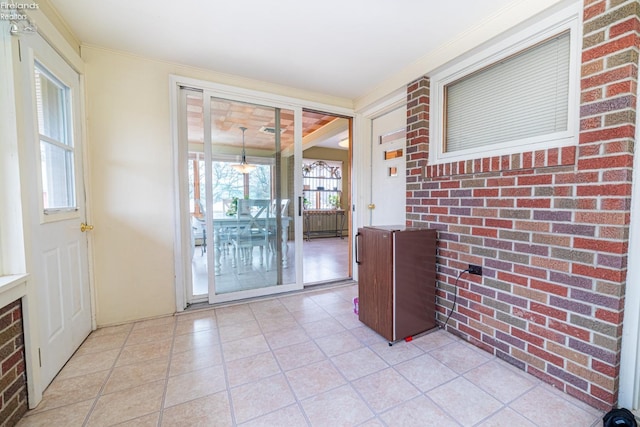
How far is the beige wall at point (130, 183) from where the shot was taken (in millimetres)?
2146

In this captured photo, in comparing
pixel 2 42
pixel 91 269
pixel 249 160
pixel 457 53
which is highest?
pixel 457 53

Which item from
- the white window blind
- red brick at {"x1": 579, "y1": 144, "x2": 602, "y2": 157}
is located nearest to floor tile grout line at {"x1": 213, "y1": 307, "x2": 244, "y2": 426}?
red brick at {"x1": 579, "y1": 144, "x2": 602, "y2": 157}

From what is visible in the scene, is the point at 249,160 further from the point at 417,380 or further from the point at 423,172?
the point at 417,380

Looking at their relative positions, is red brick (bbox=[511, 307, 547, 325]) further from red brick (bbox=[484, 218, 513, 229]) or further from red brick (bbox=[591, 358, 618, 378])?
red brick (bbox=[484, 218, 513, 229])

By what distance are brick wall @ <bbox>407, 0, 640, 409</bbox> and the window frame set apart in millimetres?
86

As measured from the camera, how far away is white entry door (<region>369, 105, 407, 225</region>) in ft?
9.13

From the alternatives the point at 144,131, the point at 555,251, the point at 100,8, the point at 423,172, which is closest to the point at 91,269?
the point at 144,131

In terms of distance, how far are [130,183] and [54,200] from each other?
0.58 m

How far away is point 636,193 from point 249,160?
2.88 meters

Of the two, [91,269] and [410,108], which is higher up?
[410,108]

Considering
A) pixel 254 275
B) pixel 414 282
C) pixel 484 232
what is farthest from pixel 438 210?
pixel 254 275

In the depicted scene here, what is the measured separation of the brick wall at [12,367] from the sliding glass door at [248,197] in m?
1.34

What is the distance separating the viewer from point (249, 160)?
289 cm

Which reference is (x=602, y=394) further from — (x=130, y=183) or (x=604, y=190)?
(x=130, y=183)
